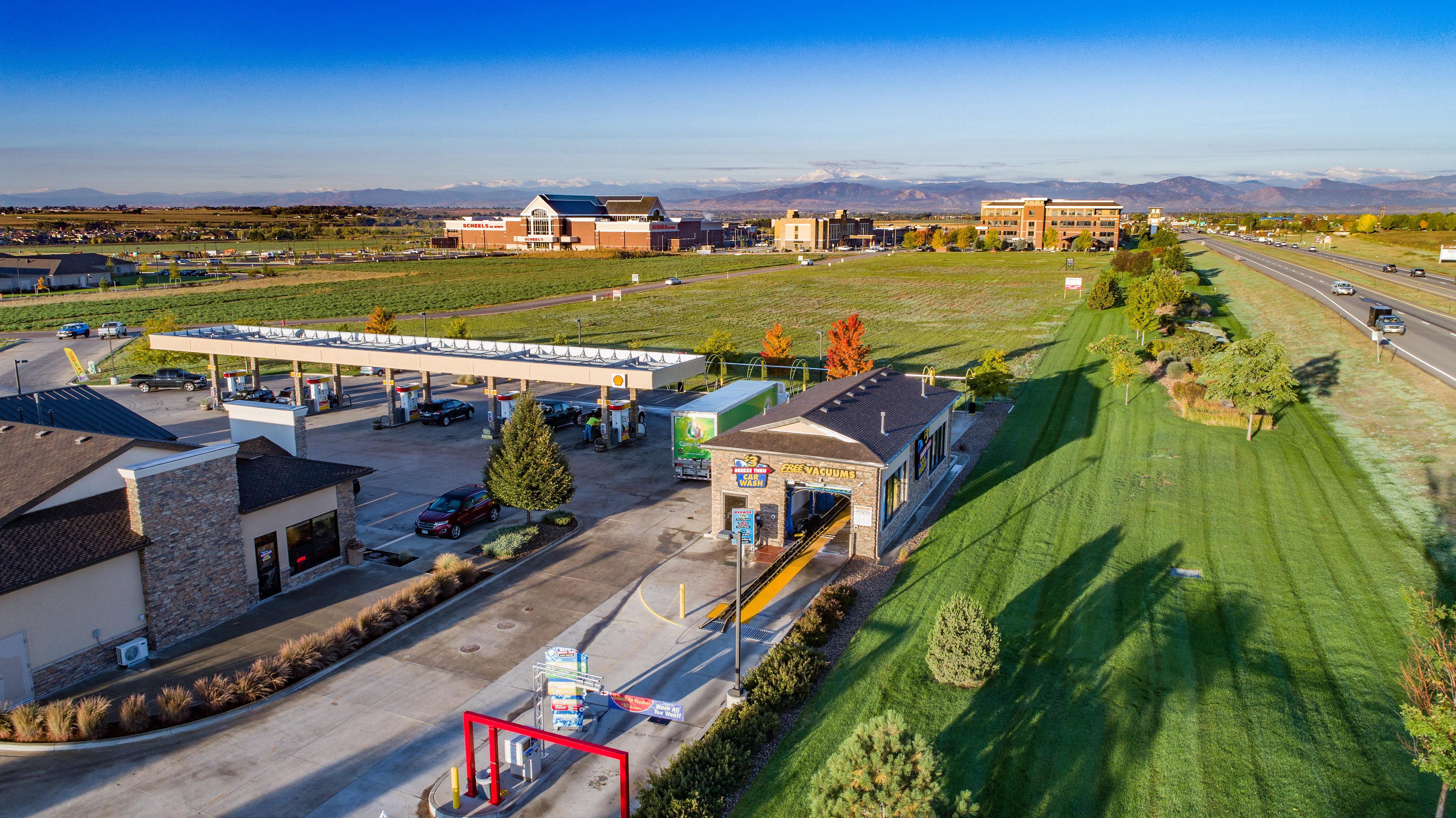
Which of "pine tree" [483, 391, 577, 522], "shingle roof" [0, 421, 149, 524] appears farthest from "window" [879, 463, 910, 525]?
"shingle roof" [0, 421, 149, 524]

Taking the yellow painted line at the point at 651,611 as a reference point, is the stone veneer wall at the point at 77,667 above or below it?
above

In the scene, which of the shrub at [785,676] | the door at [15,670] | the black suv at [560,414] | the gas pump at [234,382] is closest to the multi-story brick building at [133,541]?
the door at [15,670]

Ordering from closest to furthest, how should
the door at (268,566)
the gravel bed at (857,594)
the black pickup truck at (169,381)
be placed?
1. the gravel bed at (857,594)
2. the door at (268,566)
3. the black pickup truck at (169,381)

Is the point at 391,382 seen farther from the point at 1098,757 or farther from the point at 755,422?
the point at 1098,757

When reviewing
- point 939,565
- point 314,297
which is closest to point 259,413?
point 939,565

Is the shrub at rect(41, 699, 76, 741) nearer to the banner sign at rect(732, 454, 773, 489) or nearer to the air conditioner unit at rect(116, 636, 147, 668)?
the air conditioner unit at rect(116, 636, 147, 668)

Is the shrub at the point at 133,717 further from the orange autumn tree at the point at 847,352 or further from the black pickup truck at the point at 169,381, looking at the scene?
the black pickup truck at the point at 169,381
